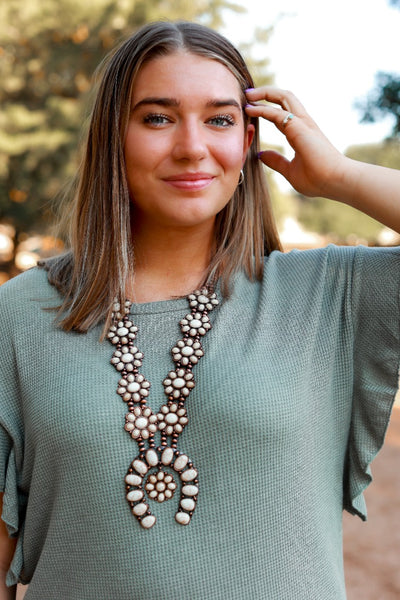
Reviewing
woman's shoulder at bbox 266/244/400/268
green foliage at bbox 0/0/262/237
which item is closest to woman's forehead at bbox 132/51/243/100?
woman's shoulder at bbox 266/244/400/268

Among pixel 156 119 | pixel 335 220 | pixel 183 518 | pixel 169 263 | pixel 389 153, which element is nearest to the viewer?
pixel 183 518

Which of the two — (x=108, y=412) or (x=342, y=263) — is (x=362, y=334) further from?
(x=108, y=412)

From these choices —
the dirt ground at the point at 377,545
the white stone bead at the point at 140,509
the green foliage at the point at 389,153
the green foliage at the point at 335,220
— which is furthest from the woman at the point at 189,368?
the green foliage at the point at 335,220

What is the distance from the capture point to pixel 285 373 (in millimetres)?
1687

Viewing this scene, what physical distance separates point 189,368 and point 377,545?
15.1ft

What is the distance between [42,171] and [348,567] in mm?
14517

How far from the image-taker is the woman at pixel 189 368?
1638 millimetres

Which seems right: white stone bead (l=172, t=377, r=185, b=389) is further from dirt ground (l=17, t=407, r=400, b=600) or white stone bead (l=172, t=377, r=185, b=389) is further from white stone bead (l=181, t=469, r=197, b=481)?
dirt ground (l=17, t=407, r=400, b=600)

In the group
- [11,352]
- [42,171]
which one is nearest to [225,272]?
[11,352]

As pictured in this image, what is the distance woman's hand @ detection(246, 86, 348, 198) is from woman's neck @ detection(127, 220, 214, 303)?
340 mm

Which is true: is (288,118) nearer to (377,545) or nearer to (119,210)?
(119,210)

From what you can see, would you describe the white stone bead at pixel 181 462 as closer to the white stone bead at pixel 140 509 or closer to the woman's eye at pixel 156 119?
the white stone bead at pixel 140 509

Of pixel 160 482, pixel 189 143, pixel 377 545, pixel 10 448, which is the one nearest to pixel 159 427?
pixel 160 482

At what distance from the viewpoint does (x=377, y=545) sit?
5.54 meters
